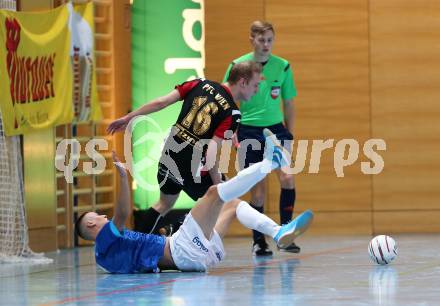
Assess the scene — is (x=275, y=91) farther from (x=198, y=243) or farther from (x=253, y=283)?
(x=253, y=283)

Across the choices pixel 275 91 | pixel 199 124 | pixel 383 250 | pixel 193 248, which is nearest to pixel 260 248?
pixel 275 91

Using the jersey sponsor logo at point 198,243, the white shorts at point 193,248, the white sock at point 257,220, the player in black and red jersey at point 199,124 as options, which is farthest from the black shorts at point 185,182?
the jersey sponsor logo at point 198,243

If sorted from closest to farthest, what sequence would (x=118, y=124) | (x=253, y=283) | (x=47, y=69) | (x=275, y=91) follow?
(x=253, y=283)
(x=118, y=124)
(x=275, y=91)
(x=47, y=69)

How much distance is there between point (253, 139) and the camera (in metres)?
9.65

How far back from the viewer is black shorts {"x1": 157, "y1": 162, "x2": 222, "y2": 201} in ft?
27.7

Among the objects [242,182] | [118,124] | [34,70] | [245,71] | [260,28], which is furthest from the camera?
[34,70]

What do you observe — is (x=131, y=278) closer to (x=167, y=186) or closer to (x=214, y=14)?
(x=167, y=186)

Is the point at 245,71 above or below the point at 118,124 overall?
above

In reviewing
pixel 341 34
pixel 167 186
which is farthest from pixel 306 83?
pixel 167 186

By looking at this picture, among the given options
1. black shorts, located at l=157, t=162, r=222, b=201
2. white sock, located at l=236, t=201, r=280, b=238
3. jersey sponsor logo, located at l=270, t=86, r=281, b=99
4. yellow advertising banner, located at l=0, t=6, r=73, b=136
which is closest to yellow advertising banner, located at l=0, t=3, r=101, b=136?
yellow advertising banner, located at l=0, t=6, r=73, b=136

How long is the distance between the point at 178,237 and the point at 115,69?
5.65 meters

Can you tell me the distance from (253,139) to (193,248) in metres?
2.52

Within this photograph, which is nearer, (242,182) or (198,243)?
(242,182)

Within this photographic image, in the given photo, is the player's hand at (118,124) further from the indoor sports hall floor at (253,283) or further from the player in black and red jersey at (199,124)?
the indoor sports hall floor at (253,283)
